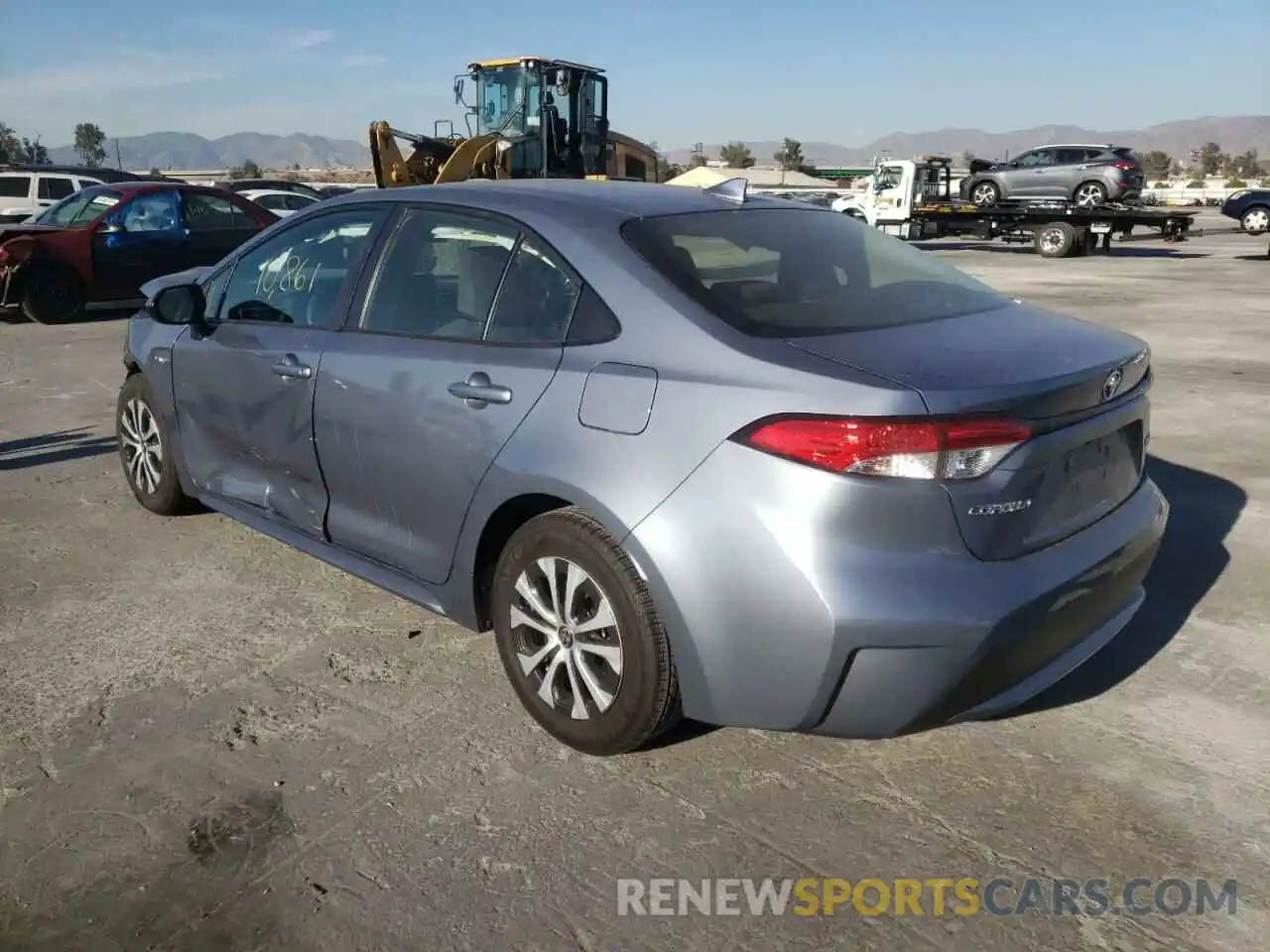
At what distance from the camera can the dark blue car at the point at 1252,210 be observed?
98.7ft

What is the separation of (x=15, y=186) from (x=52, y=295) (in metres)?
7.30

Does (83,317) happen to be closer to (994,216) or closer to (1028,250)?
(994,216)

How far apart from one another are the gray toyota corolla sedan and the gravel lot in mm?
284

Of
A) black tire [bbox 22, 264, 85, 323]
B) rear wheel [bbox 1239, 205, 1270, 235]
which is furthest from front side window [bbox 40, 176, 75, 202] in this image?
rear wheel [bbox 1239, 205, 1270, 235]

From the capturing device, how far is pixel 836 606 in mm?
2432

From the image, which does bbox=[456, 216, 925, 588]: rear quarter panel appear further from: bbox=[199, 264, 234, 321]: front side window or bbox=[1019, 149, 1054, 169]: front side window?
bbox=[1019, 149, 1054, 169]: front side window

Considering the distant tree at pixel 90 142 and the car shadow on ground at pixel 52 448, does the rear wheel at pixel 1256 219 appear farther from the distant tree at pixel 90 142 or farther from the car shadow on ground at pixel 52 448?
the distant tree at pixel 90 142

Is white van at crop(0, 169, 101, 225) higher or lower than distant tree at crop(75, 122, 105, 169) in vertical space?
lower

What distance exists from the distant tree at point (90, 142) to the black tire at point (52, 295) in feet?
312

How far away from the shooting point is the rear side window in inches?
698

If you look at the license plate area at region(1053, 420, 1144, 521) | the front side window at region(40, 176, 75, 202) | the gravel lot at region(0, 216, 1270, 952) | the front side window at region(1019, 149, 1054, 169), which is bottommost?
the gravel lot at region(0, 216, 1270, 952)

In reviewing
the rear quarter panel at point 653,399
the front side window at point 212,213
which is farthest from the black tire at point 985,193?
the rear quarter panel at point 653,399

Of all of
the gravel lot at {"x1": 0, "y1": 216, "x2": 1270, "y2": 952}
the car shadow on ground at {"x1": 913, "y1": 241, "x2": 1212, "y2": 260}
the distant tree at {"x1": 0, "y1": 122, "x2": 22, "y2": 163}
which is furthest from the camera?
the distant tree at {"x1": 0, "y1": 122, "x2": 22, "y2": 163}

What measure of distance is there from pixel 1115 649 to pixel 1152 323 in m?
9.97
